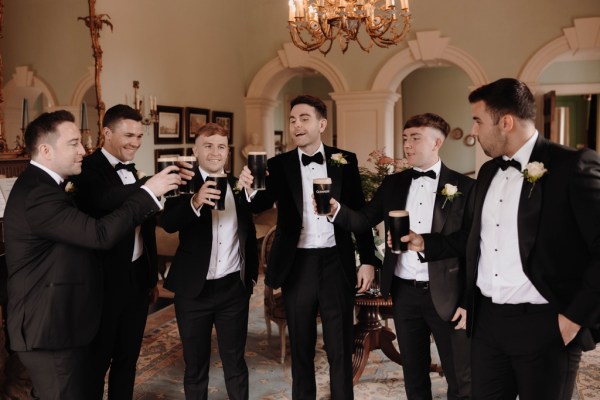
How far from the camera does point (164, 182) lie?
2.50 metres

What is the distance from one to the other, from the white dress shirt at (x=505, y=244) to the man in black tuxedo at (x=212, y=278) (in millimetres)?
1323

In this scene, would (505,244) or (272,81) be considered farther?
(272,81)

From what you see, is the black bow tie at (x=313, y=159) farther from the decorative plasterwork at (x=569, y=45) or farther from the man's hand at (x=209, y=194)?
the decorative plasterwork at (x=569, y=45)

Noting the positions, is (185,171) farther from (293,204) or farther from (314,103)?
(314,103)

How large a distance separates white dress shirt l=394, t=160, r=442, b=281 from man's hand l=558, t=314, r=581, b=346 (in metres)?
0.90

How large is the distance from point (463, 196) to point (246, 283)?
1230 millimetres

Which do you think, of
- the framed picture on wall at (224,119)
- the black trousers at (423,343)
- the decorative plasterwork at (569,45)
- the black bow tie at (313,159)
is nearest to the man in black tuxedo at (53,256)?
the black bow tie at (313,159)

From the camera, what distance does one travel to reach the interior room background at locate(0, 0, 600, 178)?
200 inches

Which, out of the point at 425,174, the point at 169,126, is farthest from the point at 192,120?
the point at 425,174

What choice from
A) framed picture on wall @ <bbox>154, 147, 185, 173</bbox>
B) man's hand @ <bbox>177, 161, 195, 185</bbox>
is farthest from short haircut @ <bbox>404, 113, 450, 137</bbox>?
framed picture on wall @ <bbox>154, 147, 185, 173</bbox>

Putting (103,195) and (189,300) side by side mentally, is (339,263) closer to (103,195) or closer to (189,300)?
(189,300)

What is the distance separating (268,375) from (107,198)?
2018mm

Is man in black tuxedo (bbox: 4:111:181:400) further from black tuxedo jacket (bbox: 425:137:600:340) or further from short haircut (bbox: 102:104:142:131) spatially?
black tuxedo jacket (bbox: 425:137:600:340)

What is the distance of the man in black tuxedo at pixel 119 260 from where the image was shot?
9.39 feet
